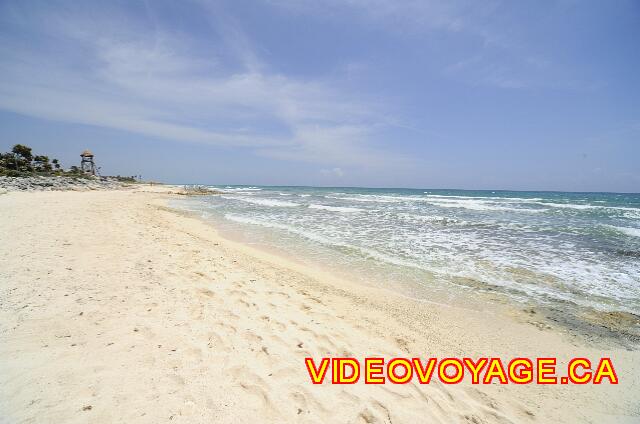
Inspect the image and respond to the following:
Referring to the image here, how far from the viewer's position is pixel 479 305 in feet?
18.6

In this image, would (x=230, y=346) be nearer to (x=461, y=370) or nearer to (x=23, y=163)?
(x=461, y=370)

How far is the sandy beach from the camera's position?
247cm

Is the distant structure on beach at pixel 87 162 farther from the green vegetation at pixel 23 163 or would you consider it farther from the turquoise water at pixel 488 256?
the turquoise water at pixel 488 256

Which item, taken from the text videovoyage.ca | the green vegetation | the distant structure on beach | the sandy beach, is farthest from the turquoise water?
the distant structure on beach

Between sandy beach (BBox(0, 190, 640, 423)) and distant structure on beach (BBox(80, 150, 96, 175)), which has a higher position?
distant structure on beach (BBox(80, 150, 96, 175))

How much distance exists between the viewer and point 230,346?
11.1 ft

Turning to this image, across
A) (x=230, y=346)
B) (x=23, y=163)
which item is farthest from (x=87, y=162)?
(x=230, y=346)

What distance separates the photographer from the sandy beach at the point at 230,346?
97.1 inches

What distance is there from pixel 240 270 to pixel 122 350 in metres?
3.68

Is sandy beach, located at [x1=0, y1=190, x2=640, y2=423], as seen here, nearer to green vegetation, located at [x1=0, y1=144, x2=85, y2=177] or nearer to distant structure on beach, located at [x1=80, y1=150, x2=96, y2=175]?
green vegetation, located at [x1=0, y1=144, x2=85, y2=177]

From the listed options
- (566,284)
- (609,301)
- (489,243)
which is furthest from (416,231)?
(609,301)

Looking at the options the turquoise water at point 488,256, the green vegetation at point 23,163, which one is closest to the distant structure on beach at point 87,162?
the green vegetation at point 23,163

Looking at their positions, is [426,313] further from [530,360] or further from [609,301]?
[609,301]

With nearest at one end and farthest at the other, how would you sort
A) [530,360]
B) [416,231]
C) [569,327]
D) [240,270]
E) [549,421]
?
[549,421] → [530,360] → [569,327] → [240,270] → [416,231]
